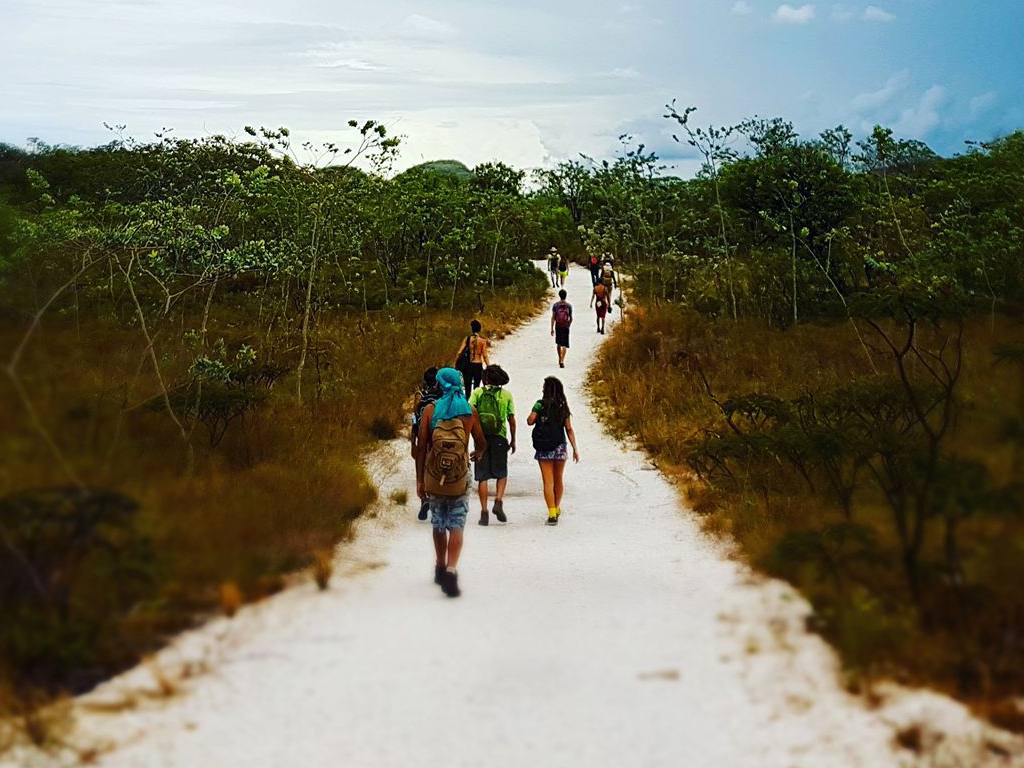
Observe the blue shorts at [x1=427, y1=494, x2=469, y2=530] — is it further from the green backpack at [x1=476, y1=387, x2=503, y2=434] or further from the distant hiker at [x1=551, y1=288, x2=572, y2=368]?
the distant hiker at [x1=551, y1=288, x2=572, y2=368]

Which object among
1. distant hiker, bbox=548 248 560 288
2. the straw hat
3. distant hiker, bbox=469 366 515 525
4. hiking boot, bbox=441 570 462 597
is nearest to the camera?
hiking boot, bbox=441 570 462 597

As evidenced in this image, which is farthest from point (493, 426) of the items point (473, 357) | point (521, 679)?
point (473, 357)

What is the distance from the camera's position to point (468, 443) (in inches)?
360

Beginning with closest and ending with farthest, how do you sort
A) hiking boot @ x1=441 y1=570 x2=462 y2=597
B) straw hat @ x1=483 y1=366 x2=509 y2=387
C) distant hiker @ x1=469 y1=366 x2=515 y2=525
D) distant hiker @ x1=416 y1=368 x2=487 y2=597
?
1. hiking boot @ x1=441 y1=570 x2=462 y2=597
2. distant hiker @ x1=416 y1=368 x2=487 y2=597
3. straw hat @ x1=483 y1=366 x2=509 y2=387
4. distant hiker @ x1=469 y1=366 x2=515 y2=525

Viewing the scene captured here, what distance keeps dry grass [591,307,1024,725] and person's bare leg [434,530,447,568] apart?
260 centimetres

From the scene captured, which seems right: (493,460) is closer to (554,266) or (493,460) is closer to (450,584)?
(450,584)

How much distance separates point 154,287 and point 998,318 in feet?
81.1

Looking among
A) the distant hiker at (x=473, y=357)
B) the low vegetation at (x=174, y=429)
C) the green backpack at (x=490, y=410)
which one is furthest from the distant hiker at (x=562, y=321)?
the green backpack at (x=490, y=410)

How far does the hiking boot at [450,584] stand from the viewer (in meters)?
7.23

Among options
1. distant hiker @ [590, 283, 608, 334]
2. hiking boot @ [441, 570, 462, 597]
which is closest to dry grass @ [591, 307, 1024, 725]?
hiking boot @ [441, 570, 462, 597]

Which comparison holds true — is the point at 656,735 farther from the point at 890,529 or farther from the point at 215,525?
the point at 215,525

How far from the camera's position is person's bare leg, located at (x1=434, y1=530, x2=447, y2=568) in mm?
7418

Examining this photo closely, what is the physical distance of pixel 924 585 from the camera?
5996mm

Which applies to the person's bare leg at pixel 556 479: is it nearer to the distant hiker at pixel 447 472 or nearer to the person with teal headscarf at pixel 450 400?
the distant hiker at pixel 447 472
